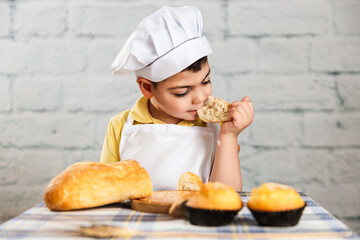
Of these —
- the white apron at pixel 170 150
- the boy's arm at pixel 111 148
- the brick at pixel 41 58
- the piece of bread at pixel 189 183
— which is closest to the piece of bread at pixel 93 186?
the piece of bread at pixel 189 183

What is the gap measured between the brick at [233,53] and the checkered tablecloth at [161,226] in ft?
2.71

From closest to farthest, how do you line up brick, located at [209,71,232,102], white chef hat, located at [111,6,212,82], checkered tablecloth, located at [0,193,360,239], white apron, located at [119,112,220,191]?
1. checkered tablecloth, located at [0,193,360,239]
2. white chef hat, located at [111,6,212,82]
3. white apron, located at [119,112,220,191]
4. brick, located at [209,71,232,102]

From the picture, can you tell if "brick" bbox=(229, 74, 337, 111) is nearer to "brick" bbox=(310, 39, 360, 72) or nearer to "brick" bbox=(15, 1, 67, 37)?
"brick" bbox=(310, 39, 360, 72)

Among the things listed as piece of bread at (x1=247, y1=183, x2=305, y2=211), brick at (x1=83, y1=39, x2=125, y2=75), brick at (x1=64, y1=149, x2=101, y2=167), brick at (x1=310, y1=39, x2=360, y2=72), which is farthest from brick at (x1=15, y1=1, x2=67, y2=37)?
piece of bread at (x1=247, y1=183, x2=305, y2=211)

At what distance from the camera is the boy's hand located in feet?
3.94

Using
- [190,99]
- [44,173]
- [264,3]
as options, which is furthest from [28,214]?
[264,3]

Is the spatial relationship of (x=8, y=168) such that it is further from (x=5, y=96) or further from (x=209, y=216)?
(x=209, y=216)

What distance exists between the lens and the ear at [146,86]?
1.23 metres

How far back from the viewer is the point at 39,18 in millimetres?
1580

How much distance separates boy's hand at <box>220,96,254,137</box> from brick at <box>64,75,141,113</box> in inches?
17.7

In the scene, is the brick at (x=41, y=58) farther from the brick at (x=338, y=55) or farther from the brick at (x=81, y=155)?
the brick at (x=338, y=55)

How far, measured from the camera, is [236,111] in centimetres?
120

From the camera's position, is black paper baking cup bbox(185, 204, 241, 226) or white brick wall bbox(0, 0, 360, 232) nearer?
black paper baking cup bbox(185, 204, 241, 226)

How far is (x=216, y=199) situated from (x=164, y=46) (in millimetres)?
587
